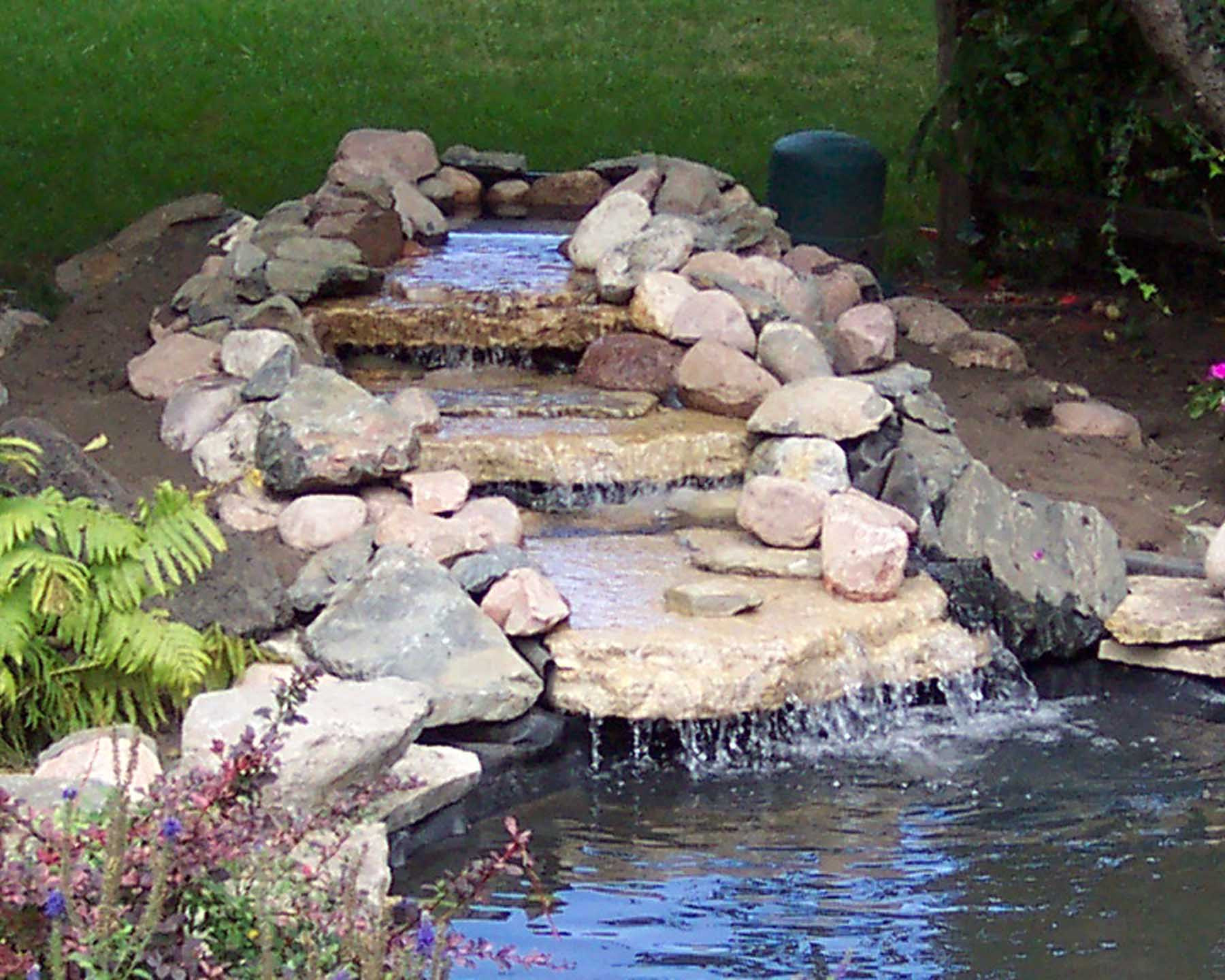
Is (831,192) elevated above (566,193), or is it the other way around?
(831,192)

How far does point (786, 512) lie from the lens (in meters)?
6.23

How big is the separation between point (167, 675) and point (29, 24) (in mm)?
12414

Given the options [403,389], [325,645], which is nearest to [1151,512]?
[403,389]

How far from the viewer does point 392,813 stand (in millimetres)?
4672

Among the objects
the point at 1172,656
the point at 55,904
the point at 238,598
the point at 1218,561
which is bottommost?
the point at 1172,656

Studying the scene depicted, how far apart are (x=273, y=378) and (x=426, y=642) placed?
173 cm

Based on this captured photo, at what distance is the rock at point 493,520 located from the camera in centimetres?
600

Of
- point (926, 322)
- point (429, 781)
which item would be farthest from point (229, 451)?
point (926, 322)

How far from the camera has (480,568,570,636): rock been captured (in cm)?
549

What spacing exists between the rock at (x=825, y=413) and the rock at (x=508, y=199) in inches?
149

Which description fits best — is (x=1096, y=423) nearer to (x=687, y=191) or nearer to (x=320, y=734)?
(x=687, y=191)

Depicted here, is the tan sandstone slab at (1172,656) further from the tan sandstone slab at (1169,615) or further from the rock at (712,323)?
the rock at (712,323)

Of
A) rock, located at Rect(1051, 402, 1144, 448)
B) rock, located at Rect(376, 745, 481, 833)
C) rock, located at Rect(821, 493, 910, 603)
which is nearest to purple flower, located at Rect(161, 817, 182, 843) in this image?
rock, located at Rect(376, 745, 481, 833)

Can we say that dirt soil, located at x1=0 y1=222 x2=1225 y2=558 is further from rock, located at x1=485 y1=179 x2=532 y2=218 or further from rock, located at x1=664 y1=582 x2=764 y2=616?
rock, located at x1=485 y1=179 x2=532 y2=218
